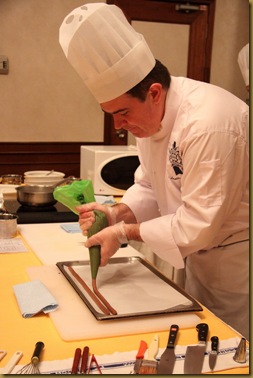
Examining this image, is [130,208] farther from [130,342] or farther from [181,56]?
[181,56]

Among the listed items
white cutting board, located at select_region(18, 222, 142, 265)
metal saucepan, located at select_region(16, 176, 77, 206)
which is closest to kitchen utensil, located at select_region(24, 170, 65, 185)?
metal saucepan, located at select_region(16, 176, 77, 206)

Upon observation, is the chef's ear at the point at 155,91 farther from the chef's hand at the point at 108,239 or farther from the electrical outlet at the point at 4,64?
the electrical outlet at the point at 4,64

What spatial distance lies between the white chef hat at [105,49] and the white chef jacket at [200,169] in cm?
13

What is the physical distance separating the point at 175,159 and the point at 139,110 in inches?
6.8

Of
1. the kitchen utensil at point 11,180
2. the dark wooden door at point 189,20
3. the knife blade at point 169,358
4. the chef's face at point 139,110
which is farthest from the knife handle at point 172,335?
the dark wooden door at point 189,20

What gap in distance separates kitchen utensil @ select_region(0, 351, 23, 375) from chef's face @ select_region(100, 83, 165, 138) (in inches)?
27.7

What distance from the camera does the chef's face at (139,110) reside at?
1311 millimetres

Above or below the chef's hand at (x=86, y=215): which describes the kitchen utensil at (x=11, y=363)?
below

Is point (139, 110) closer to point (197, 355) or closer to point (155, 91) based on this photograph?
point (155, 91)

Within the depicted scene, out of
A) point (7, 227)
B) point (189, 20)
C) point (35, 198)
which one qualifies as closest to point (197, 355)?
point (7, 227)

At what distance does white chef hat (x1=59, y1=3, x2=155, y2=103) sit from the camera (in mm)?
1280

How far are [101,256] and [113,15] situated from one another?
2.22ft

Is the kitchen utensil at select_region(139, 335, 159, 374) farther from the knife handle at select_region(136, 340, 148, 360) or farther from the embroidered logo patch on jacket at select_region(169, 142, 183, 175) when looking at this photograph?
the embroidered logo patch on jacket at select_region(169, 142, 183, 175)

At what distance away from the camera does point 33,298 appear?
114cm
